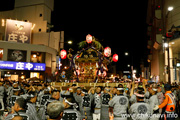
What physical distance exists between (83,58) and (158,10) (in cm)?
1513

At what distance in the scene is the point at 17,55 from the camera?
32.1 m

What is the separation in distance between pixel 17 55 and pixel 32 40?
754 cm

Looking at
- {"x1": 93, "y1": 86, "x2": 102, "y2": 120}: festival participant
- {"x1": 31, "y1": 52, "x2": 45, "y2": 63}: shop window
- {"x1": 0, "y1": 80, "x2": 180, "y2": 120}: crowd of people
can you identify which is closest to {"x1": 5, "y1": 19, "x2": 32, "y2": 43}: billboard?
{"x1": 31, "y1": 52, "x2": 45, "y2": 63}: shop window

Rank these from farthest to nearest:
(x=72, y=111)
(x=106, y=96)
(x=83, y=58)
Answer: (x=83, y=58), (x=106, y=96), (x=72, y=111)

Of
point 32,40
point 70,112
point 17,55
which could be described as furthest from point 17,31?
point 70,112

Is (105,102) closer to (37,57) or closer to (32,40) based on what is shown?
(37,57)

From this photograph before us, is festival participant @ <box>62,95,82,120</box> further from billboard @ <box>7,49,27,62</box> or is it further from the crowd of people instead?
billboard @ <box>7,49,27,62</box>

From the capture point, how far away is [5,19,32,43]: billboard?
33.9 m

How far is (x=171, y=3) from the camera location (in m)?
26.2

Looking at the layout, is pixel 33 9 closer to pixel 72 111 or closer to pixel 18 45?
pixel 18 45

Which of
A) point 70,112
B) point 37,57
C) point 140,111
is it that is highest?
point 37,57

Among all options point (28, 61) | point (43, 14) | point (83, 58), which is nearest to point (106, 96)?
point (83, 58)

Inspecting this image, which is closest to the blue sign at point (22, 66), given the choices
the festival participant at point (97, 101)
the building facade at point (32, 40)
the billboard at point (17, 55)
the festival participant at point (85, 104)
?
the building facade at point (32, 40)

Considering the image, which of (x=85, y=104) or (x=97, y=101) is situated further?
(x=97, y=101)
